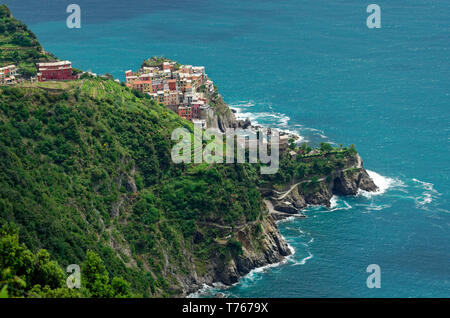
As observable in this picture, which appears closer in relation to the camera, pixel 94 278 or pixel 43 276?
pixel 43 276

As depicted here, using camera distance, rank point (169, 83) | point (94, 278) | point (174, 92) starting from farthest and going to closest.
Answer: point (169, 83) < point (174, 92) < point (94, 278)

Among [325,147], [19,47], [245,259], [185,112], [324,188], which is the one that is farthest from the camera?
[185,112]

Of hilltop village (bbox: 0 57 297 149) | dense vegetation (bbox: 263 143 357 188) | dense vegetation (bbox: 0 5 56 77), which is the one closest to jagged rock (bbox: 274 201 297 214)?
→ dense vegetation (bbox: 263 143 357 188)

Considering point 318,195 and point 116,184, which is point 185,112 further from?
point 116,184

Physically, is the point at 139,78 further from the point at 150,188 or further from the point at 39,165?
the point at 39,165

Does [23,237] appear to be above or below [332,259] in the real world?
above

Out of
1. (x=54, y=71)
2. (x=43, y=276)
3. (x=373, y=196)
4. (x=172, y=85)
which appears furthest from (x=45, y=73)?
(x=43, y=276)
